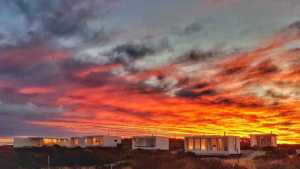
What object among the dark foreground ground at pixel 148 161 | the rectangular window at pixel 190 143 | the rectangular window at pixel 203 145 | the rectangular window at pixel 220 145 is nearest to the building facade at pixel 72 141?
the dark foreground ground at pixel 148 161

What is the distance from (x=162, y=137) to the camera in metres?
80.5

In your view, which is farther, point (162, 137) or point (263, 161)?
point (162, 137)

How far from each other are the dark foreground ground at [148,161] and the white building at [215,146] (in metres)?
2.76

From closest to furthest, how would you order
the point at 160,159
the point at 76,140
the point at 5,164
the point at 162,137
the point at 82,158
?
1. the point at 160,159
2. the point at 5,164
3. the point at 82,158
4. the point at 162,137
5. the point at 76,140

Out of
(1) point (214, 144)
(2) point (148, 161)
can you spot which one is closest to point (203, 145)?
(1) point (214, 144)

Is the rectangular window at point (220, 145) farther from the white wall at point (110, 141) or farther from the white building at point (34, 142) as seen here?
the white building at point (34, 142)

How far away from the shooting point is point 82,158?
64688mm

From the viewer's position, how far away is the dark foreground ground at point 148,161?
145 ft

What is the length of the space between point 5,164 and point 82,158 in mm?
11217

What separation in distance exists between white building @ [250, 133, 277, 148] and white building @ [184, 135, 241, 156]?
18.7 meters

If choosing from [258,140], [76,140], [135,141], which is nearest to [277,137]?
[258,140]

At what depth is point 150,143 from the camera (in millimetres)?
79125

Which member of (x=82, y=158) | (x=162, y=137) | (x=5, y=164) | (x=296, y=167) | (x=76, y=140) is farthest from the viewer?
(x=76, y=140)

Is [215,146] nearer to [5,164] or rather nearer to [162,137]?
[162,137]
